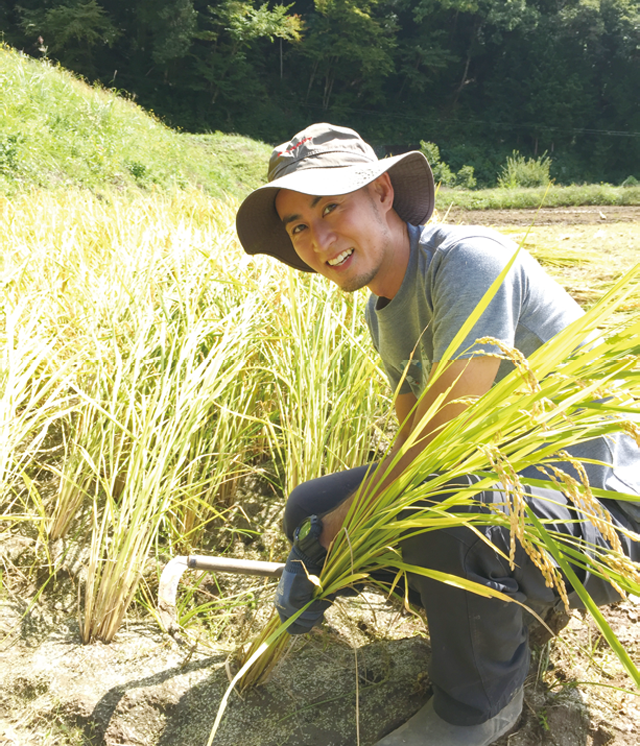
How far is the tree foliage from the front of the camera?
70.2 feet

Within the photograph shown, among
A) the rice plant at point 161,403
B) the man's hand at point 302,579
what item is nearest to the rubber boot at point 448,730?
the man's hand at point 302,579

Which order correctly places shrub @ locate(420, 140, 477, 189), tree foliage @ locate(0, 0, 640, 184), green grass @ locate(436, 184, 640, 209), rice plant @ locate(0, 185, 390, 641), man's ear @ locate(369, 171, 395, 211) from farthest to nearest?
tree foliage @ locate(0, 0, 640, 184), shrub @ locate(420, 140, 477, 189), green grass @ locate(436, 184, 640, 209), rice plant @ locate(0, 185, 390, 641), man's ear @ locate(369, 171, 395, 211)

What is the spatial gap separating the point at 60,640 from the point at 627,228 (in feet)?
22.0

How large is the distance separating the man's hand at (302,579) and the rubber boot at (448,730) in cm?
28

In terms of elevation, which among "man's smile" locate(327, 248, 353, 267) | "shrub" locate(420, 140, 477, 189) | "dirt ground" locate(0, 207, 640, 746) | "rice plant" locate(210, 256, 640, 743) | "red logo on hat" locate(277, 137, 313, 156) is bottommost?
"dirt ground" locate(0, 207, 640, 746)

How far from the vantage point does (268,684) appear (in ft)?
4.20

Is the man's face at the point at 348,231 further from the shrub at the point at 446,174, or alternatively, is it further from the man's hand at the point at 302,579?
the shrub at the point at 446,174

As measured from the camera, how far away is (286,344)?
182cm

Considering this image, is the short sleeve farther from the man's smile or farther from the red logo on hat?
the red logo on hat

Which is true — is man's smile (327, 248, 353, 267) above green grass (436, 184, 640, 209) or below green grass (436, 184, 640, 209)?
below

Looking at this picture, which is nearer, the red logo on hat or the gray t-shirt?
the gray t-shirt

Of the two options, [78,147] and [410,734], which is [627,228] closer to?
[410,734]

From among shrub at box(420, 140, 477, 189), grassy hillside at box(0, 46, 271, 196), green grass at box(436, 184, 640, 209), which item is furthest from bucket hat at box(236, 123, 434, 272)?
shrub at box(420, 140, 477, 189)

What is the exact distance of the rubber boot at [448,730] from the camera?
107 cm
